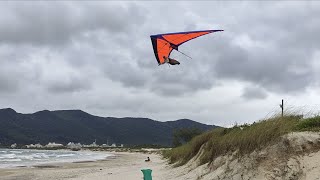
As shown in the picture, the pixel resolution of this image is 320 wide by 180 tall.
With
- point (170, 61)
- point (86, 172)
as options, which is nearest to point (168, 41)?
point (170, 61)

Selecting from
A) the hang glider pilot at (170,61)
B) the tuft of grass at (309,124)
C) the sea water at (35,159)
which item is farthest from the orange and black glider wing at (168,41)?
the sea water at (35,159)

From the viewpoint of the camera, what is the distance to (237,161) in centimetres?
1133

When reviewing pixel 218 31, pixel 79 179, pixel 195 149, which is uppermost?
pixel 218 31

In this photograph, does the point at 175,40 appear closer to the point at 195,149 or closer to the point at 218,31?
the point at 218,31

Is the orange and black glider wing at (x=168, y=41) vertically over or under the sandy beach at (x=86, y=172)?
over

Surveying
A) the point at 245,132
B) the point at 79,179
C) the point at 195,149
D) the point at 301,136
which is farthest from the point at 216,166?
the point at 79,179

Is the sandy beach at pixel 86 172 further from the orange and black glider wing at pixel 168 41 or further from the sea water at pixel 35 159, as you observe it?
the sea water at pixel 35 159

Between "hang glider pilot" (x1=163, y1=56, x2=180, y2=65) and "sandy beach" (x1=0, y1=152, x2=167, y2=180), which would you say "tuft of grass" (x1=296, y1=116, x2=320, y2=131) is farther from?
"sandy beach" (x1=0, y1=152, x2=167, y2=180)

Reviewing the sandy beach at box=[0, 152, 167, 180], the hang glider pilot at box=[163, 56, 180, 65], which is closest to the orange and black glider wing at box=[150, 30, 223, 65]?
the hang glider pilot at box=[163, 56, 180, 65]

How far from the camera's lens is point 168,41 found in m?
11.4

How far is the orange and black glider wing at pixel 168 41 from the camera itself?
11.1 meters

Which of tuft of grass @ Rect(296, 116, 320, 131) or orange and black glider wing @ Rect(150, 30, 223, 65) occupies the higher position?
orange and black glider wing @ Rect(150, 30, 223, 65)

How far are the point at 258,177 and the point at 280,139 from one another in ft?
3.57

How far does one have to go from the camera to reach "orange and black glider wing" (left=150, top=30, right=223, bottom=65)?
11.1 meters
